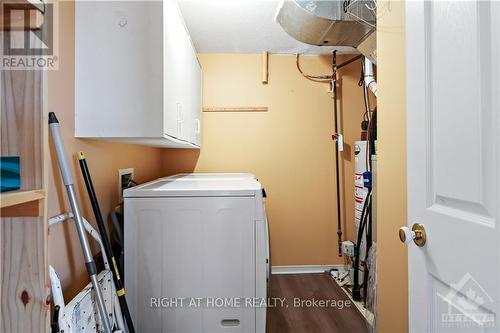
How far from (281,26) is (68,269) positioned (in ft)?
7.13

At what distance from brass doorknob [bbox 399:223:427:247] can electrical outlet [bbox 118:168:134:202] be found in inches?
61.9

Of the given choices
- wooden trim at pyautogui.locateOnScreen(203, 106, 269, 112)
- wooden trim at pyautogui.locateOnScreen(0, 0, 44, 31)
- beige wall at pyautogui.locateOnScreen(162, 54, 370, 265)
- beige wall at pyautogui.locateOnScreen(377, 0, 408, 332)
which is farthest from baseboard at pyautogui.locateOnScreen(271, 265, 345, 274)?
wooden trim at pyautogui.locateOnScreen(0, 0, 44, 31)

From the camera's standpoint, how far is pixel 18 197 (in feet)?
1.65

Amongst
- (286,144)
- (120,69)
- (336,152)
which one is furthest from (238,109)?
(120,69)

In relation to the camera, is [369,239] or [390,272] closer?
[390,272]

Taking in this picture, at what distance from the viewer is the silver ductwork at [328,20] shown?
184 centimetres

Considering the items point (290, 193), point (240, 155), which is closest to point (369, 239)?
point (290, 193)

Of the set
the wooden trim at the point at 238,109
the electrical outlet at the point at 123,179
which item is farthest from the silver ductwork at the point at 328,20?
the electrical outlet at the point at 123,179

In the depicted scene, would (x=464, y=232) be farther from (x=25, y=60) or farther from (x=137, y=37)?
(x=137, y=37)

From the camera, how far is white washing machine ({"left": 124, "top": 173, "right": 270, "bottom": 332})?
133 centimetres

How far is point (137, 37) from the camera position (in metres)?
1.22

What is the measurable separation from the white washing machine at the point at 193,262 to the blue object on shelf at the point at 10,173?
0.80 meters

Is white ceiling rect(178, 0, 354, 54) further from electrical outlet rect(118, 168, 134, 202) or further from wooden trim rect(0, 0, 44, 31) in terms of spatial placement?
wooden trim rect(0, 0, 44, 31)

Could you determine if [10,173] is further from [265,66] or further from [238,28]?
[265,66]
